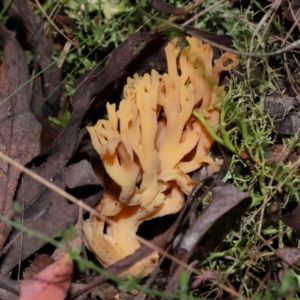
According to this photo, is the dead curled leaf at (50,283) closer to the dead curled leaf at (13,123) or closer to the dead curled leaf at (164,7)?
the dead curled leaf at (13,123)

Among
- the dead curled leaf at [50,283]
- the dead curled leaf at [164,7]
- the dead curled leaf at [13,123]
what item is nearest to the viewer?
the dead curled leaf at [50,283]

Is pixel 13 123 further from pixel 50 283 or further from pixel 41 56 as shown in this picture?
pixel 50 283

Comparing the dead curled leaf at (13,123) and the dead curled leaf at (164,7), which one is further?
the dead curled leaf at (164,7)

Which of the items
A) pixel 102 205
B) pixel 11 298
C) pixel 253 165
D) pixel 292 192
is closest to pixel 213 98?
pixel 253 165

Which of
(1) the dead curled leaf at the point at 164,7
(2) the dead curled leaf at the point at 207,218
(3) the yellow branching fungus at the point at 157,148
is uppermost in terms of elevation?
(1) the dead curled leaf at the point at 164,7

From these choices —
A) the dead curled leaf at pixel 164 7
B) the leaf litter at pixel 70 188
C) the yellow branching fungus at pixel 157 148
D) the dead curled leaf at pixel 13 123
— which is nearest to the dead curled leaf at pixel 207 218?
the leaf litter at pixel 70 188

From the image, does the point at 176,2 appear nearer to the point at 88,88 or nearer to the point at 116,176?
the point at 88,88

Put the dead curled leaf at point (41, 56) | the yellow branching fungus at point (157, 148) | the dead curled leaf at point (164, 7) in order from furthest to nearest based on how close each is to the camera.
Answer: the dead curled leaf at point (41, 56), the dead curled leaf at point (164, 7), the yellow branching fungus at point (157, 148)

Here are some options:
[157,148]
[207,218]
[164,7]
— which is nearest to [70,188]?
[157,148]
